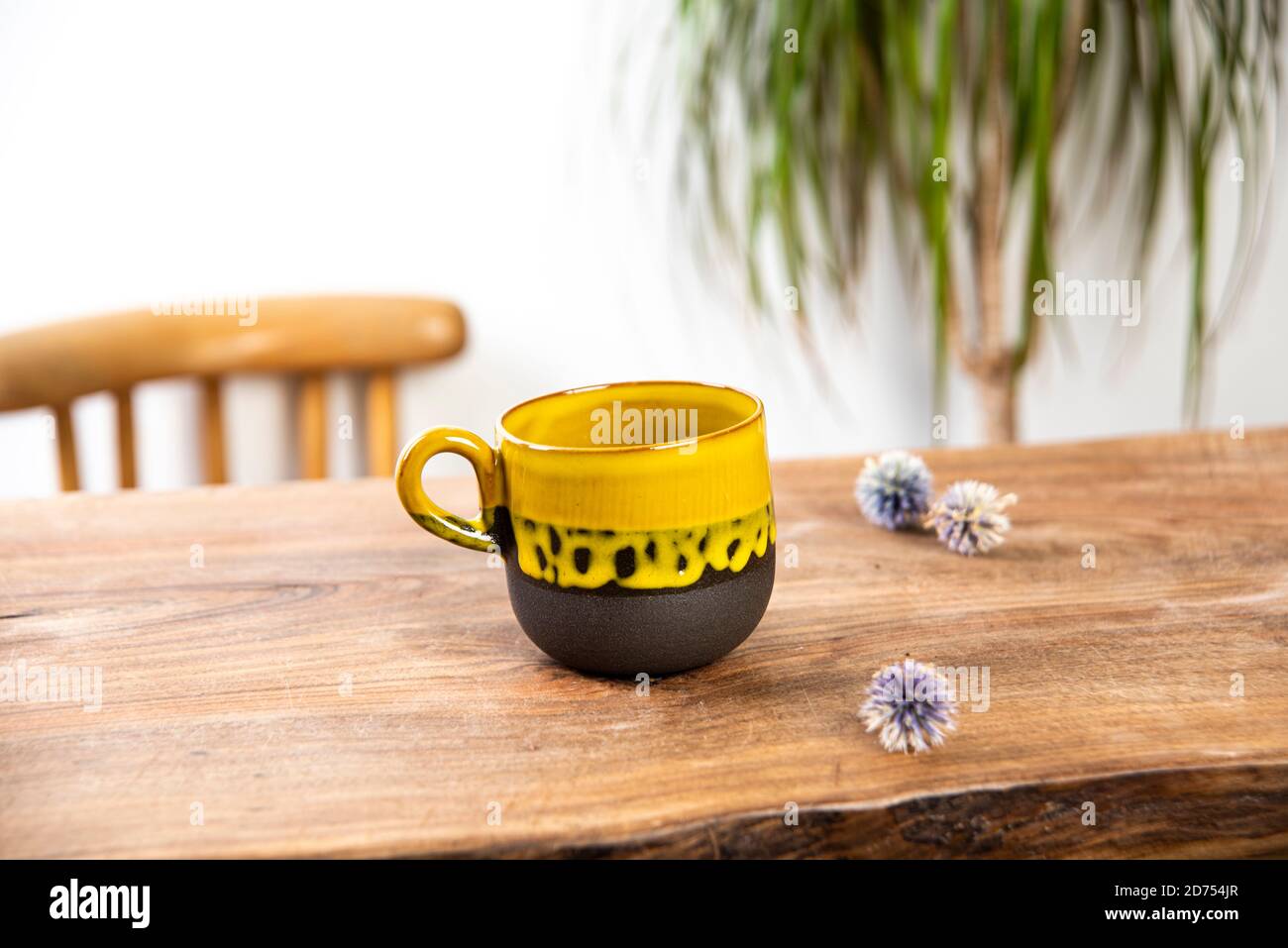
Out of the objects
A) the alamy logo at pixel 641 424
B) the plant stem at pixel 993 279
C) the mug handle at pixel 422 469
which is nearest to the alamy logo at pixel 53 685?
the mug handle at pixel 422 469

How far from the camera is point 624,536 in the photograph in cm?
57

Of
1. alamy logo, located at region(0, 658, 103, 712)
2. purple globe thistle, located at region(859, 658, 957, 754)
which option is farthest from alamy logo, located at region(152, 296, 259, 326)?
purple globe thistle, located at region(859, 658, 957, 754)

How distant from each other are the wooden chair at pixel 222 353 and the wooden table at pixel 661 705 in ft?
1.44

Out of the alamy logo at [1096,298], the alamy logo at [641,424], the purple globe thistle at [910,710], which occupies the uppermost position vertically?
the alamy logo at [641,424]

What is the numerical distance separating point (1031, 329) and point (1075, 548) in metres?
0.83

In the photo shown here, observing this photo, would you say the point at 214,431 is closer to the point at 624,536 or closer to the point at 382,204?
the point at 382,204

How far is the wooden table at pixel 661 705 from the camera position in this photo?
499 millimetres

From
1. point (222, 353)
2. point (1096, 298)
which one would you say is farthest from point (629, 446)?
point (1096, 298)

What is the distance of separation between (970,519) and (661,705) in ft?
0.95

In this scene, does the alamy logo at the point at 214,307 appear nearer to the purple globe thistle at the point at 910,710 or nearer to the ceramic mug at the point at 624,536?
the ceramic mug at the point at 624,536

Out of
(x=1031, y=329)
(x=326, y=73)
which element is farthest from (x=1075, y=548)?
(x=326, y=73)

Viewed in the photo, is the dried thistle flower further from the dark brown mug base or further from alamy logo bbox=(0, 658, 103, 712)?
alamy logo bbox=(0, 658, 103, 712)

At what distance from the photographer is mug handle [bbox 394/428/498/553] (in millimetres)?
600
